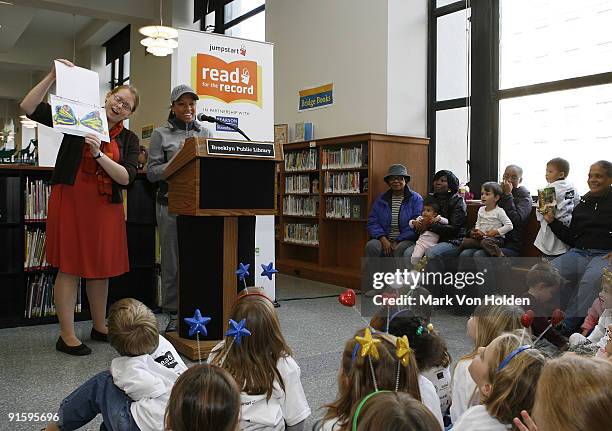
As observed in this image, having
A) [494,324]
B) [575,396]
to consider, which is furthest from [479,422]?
[494,324]

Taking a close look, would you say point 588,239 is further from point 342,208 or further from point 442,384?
point 342,208

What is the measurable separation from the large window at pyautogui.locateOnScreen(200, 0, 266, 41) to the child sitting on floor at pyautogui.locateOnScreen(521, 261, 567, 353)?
5.57 metres

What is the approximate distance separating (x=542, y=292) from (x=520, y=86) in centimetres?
245

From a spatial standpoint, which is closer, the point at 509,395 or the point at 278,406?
the point at 509,395

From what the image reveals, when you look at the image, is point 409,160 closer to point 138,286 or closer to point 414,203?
point 414,203

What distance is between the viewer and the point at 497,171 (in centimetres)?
574

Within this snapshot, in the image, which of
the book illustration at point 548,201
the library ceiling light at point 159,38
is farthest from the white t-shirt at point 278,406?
the library ceiling light at point 159,38

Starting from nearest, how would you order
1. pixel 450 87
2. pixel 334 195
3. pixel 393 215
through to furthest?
pixel 393 215, pixel 450 87, pixel 334 195

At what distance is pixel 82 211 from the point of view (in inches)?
125

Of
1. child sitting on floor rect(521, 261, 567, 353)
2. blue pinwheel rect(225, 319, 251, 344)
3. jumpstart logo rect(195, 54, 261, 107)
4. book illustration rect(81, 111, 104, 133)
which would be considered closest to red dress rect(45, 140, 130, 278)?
book illustration rect(81, 111, 104, 133)

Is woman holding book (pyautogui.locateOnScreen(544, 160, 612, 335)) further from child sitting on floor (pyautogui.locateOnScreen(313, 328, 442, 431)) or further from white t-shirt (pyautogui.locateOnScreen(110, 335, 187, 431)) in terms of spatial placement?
white t-shirt (pyautogui.locateOnScreen(110, 335, 187, 431))

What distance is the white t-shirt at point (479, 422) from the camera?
52.6 inches

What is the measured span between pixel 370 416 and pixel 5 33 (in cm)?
1200

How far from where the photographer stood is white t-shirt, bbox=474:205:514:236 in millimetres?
4674
